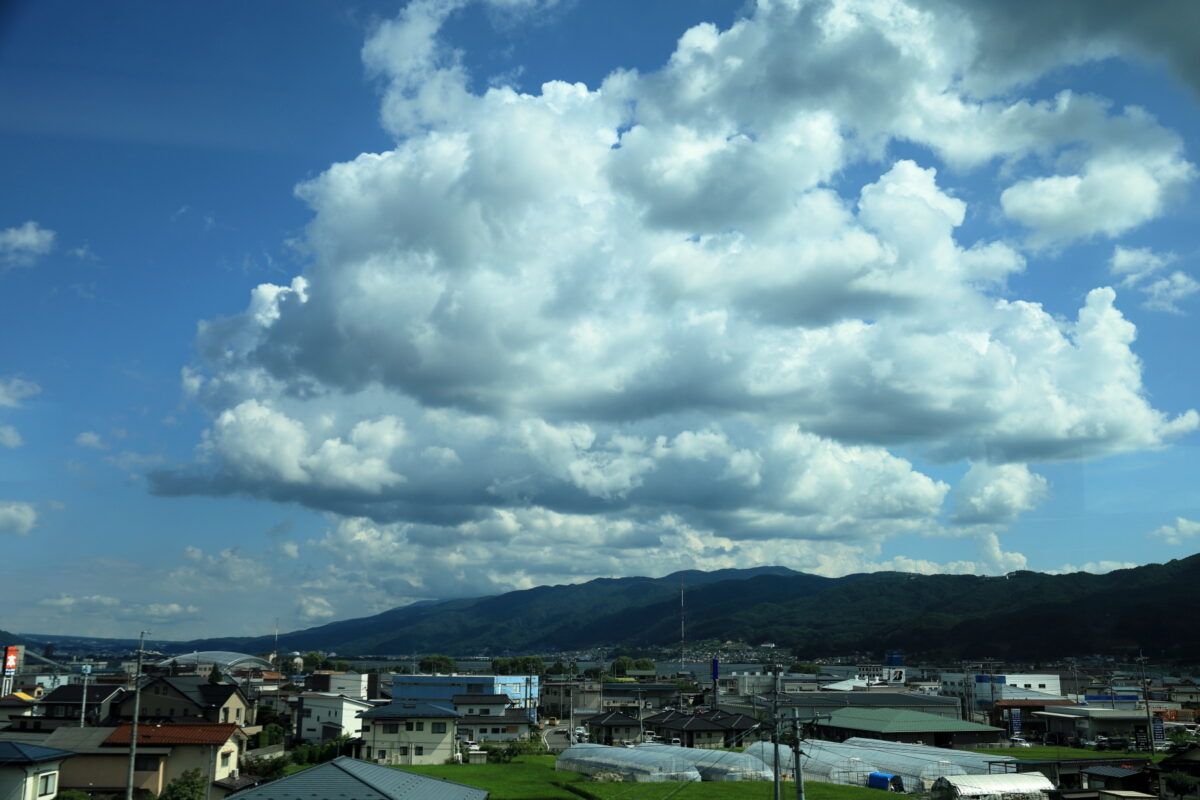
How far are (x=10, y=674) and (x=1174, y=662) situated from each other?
7515 inches

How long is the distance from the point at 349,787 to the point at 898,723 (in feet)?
195

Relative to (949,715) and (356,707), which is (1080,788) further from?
(356,707)

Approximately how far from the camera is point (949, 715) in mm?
85688

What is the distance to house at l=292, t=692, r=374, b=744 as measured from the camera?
2633 inches

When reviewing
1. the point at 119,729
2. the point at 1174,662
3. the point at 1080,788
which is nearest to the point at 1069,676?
the point at 1174,662

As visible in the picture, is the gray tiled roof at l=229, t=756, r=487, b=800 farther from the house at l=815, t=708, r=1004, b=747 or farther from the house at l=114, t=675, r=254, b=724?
the house at l=815, t=708, r=1004, b=747

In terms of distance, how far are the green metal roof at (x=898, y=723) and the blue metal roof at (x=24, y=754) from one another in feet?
173

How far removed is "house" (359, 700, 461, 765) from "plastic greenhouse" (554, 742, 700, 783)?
27.0 ft

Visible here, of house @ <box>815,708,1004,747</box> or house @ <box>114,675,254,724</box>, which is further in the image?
house @ <box>815,708,1004,747</box>

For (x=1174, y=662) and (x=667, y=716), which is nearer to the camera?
(x=667, y=716)

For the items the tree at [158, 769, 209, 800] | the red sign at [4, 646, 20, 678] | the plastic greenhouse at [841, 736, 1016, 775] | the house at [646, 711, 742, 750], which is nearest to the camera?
the tree at [158, 769, 209, 800]

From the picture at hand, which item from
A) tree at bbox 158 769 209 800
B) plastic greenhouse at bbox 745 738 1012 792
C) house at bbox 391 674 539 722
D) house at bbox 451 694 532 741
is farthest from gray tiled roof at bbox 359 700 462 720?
house at bbox 391 674 539 722

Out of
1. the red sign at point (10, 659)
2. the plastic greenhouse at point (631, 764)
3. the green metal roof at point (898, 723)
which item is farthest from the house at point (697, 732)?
the red sign at point (10, 659)

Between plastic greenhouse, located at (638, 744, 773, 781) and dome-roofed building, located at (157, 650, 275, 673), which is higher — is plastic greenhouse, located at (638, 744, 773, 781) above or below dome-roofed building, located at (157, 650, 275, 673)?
above
